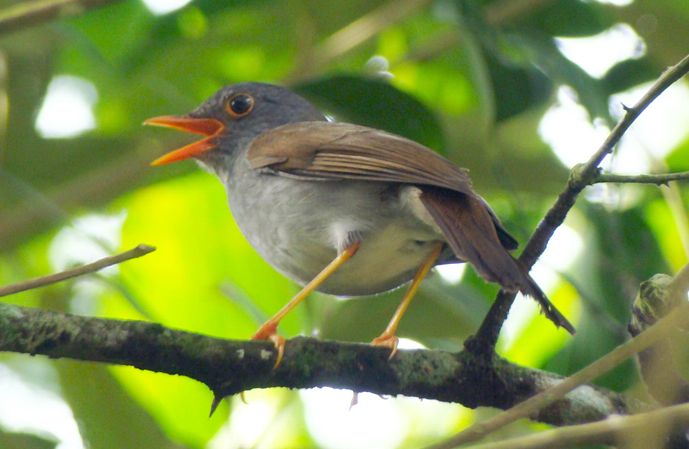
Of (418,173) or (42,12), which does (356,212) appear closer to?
(418,173)

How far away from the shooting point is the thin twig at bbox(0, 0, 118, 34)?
15.8 feet

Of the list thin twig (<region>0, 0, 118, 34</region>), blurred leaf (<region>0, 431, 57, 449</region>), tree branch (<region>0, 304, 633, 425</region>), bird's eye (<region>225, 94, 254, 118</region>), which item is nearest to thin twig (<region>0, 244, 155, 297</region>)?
tree branch (<region>0, 304, 633, 425</region>)

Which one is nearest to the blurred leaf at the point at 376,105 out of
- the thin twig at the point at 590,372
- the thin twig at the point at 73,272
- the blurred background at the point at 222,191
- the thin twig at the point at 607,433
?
the blurred background at the point at 222,191

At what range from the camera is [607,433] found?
2.15 metres

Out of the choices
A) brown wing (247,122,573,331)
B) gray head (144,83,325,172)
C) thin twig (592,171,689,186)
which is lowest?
thin twig (592,171,689,186)

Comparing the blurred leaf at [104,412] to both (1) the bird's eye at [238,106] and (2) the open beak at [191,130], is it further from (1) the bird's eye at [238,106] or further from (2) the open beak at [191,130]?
(1) the bird's eye at [238,106]

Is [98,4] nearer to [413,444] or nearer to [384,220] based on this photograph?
[384,220]

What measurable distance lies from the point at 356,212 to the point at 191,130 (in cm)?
171

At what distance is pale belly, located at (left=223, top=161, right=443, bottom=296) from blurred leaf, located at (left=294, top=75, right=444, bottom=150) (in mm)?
435

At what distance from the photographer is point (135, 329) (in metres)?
3.06

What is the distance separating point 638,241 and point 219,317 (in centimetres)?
223

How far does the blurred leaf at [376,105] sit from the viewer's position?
4785 mm

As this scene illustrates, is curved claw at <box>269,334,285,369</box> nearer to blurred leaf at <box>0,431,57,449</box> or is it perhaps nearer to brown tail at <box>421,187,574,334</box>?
brown tail at <box>421,187,574,334</box>

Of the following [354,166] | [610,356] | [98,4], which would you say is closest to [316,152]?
[354,166]
